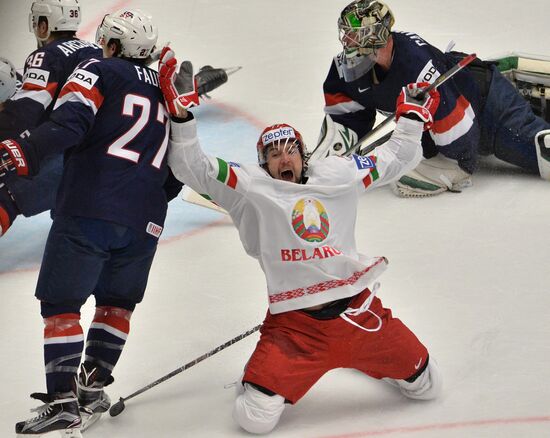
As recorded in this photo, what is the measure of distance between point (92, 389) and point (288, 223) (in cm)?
74

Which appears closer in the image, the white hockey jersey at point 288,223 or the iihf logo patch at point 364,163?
the white hockey jersey at point 288,223

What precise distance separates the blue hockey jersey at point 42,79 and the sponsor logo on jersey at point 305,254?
100 centimetres

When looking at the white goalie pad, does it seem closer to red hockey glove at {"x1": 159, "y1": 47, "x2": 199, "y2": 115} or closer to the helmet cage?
the helmet cage

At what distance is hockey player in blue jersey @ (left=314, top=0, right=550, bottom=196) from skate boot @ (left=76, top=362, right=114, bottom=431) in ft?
5.87

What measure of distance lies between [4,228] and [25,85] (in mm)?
467

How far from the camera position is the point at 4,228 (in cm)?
426

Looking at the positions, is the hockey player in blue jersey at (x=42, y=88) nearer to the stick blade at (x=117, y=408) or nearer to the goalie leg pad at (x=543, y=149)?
the stick blade at (x=117, y=408)

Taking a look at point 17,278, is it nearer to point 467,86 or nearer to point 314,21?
point 467,86

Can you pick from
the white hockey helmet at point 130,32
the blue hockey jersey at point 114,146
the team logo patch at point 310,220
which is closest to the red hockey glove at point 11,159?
the blue hockey jersey at point 114,146

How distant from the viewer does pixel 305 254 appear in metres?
3.67

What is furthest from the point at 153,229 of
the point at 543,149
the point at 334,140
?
the point at 543,149

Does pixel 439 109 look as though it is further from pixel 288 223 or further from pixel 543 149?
pixel 288 223

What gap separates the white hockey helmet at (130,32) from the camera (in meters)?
3.78

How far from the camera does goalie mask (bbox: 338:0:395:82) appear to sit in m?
4.99
